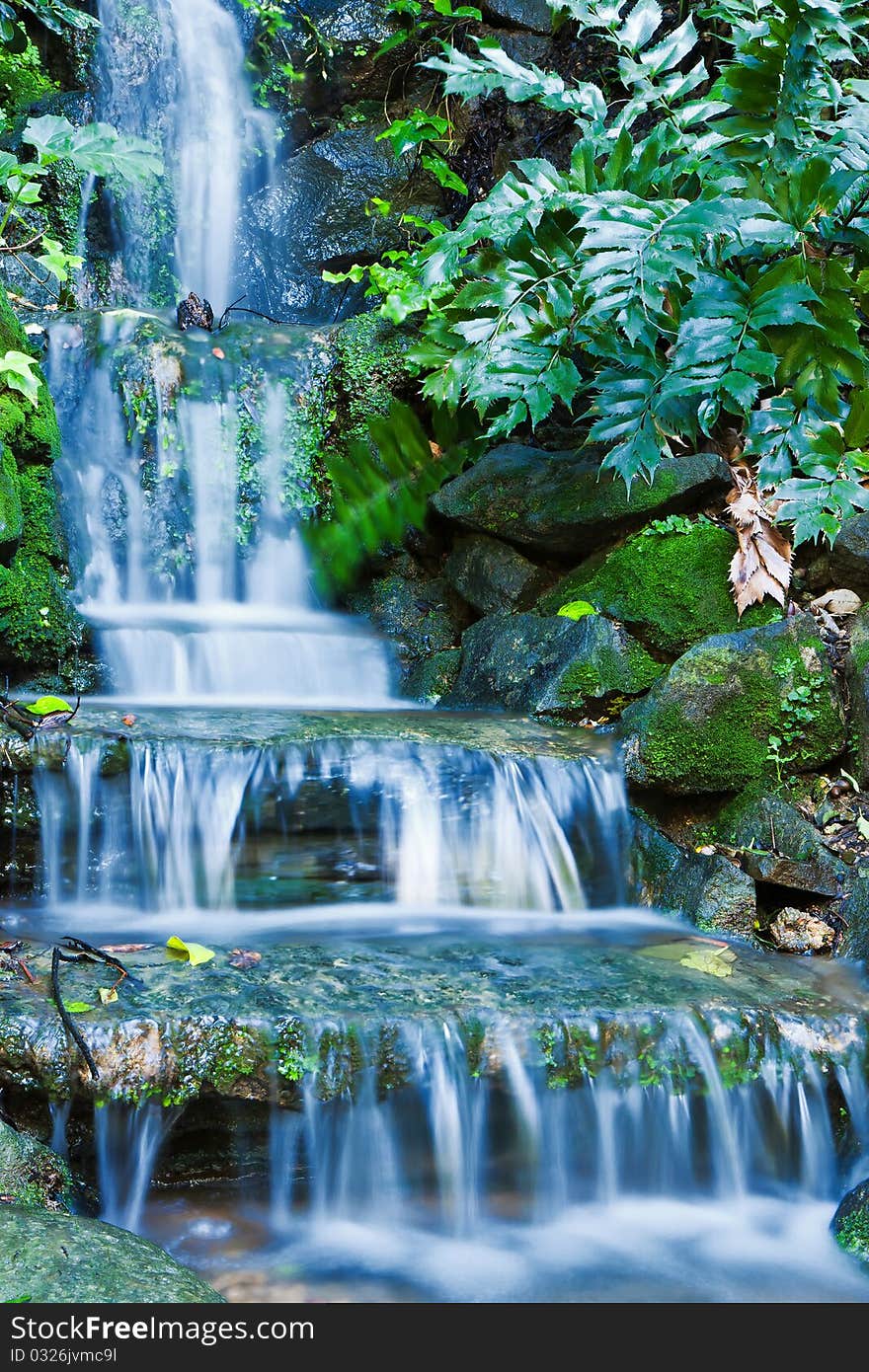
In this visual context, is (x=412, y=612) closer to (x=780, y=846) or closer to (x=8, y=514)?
(x=8, y=514)

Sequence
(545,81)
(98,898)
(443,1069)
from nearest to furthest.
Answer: (443,1069)
(98,898)
(545,81)

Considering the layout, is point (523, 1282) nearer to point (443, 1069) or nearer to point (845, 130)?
point (443, 1069)

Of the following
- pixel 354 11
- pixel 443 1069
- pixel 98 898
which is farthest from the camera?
pixel 354 11

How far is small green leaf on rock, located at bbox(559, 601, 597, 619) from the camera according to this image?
5320mm

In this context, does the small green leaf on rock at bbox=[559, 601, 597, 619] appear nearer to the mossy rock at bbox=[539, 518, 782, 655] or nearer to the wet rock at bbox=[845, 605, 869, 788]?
the mossy rock at bbox=[539, 518, 782, 655]

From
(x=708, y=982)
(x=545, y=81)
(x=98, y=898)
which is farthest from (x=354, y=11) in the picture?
(x=708, y=982)

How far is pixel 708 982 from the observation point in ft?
11.3

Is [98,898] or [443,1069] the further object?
[98,898]

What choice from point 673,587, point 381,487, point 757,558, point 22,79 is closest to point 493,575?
point 381,487

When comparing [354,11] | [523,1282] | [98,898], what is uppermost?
[354,11]

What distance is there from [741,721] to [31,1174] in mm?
3006

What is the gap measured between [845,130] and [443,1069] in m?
3.77

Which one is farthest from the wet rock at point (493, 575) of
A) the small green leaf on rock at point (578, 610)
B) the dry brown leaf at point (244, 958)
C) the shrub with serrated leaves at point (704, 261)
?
the dry brown leaf at point (244, 958)

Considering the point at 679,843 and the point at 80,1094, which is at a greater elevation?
the point at 679,843
